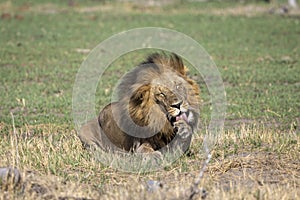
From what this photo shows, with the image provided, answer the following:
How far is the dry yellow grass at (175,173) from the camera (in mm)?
6382

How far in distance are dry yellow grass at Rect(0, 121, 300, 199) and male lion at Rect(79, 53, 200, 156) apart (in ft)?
1.44

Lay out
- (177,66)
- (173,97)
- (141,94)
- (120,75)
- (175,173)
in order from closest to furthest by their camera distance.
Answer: (175,173)
(173,97)
(141,94)
(177,66)
(120,75)

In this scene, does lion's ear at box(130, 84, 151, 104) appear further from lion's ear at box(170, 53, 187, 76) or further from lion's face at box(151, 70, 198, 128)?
lion's ear at box(170, 53, 187, 76)

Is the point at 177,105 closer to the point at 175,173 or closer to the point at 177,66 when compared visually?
the point at 177,66

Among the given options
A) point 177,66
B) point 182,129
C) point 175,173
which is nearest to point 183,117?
point 182,129

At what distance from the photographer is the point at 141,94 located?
25.6 ft

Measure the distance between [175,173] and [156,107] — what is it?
0.98 meters

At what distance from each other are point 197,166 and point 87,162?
144 centimetres

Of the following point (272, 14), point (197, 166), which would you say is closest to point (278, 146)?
point (197, 166)

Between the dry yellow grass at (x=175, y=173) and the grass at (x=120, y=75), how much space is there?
→ 1 cm

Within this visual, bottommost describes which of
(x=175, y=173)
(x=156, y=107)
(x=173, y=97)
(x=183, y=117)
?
(x=175, y=173)

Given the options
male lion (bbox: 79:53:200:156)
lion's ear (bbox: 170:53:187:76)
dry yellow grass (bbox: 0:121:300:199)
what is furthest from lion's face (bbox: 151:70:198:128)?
dry yellow grass (bbox: 0:121:300:199)

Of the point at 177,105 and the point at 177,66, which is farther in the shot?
the point at 177,66

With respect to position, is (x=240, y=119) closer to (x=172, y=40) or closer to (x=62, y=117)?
(x=62, y=117)
